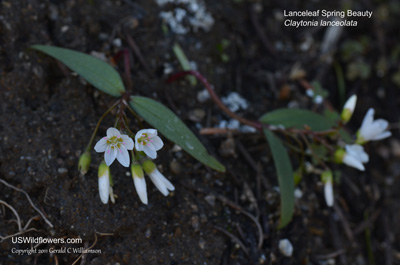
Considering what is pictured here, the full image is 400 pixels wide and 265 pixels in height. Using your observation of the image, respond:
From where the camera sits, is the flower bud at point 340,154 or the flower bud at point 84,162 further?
the flower bud at point 340,154

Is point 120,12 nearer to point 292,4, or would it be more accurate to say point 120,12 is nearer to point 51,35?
point 51,35

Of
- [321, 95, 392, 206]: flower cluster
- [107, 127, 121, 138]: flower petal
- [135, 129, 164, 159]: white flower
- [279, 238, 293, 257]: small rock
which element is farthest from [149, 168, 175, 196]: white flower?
[321, 95, 392, 206]: flower cluster

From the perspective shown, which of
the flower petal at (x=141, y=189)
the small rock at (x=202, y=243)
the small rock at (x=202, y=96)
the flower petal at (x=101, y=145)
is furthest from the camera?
the small rock at (x=202, y=96)

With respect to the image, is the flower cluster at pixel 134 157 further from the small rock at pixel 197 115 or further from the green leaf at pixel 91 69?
the small rock at pixel 197 115

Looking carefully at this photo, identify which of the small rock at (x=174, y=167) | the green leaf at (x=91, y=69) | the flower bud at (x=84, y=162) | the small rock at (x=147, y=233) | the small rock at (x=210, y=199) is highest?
the green leaf at (x=91, y=69)

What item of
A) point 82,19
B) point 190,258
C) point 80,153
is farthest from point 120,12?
point 190,258

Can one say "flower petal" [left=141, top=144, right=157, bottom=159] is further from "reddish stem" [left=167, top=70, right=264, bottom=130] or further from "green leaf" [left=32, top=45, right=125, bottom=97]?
"reddish stem" [left=167, top=70, right=264, bottom=130]

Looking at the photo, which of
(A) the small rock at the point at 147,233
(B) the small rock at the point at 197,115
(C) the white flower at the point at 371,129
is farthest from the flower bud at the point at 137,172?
(C) the white flower at the point at 371,129

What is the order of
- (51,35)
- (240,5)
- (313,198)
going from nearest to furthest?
(51,35) → (313,198) → (240,5)
